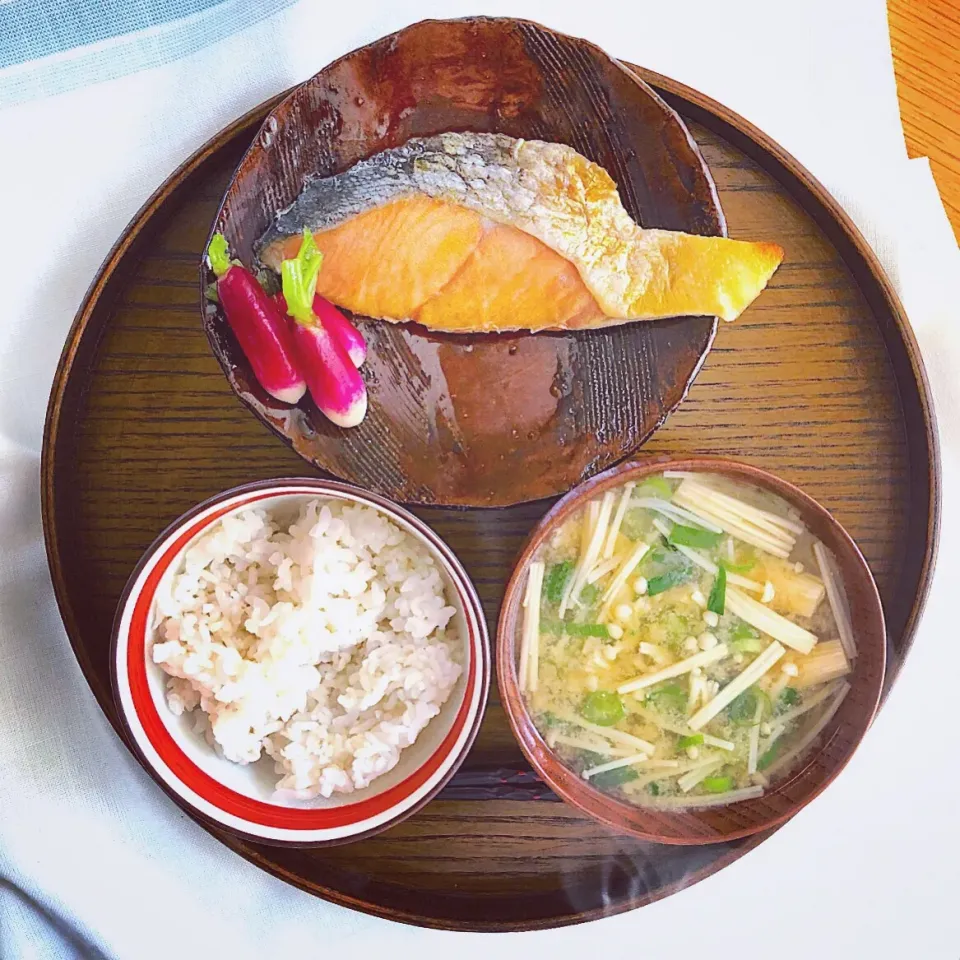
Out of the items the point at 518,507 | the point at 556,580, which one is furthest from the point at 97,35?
the point at 556,580

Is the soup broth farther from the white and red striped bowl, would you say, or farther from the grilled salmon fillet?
the grilled salmon fillet

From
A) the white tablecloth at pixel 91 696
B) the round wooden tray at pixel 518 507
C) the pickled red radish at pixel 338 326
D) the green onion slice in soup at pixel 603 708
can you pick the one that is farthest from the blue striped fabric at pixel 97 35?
the green onion slice in soup at pixel 603 708

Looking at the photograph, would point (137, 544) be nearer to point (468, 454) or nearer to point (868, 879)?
point (468, 454)

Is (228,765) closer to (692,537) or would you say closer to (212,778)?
(212,778)

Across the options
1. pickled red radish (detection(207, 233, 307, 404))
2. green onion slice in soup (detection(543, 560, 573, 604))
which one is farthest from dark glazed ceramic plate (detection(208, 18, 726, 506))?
green onion slice in soup (detection(543, 560, 573, 604))

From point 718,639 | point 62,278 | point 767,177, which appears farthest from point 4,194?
point 718,639

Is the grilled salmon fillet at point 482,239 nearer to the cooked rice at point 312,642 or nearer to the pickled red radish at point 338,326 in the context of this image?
the pickled red radish at point 338,326
